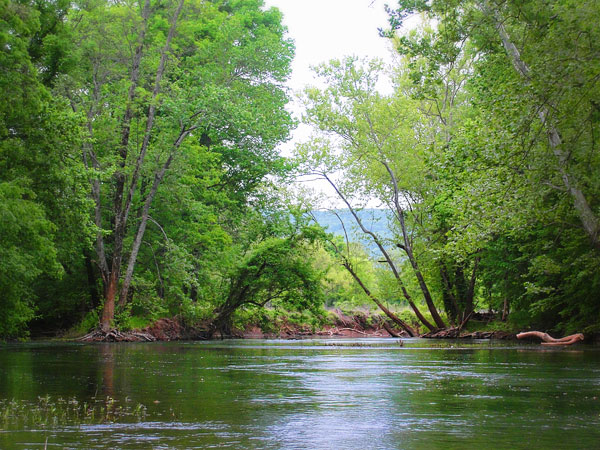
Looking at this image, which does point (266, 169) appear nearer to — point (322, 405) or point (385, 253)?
point (385, 253)

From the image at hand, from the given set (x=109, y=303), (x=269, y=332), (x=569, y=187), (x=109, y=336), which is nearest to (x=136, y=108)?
(x=109, y=303)

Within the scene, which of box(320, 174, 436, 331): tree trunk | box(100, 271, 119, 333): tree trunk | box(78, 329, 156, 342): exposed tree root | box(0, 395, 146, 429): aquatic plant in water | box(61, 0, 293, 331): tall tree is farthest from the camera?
box(320, 174, 436, 331): tree trunk

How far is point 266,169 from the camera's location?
33.7 m

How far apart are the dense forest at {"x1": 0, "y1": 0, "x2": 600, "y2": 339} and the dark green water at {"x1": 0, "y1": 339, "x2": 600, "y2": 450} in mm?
5785

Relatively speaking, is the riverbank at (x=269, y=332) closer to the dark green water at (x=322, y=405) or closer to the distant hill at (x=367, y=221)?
the distant hill at (x=367, y=221)

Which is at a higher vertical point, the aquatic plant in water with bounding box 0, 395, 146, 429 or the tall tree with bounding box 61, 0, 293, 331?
the tall tree with bounding box 61, 0, 293, 331

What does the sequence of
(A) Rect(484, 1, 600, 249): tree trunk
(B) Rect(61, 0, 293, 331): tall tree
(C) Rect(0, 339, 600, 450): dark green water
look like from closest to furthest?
(C) Rect(0, 339, 600, 450): dark green water, (A) Rect(484, 1, 600, 249): tree trunk, (B) Rect(61, 0, 293, 331): tall tree

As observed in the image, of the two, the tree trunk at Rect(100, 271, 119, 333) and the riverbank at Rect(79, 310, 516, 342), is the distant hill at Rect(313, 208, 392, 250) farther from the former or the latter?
the tree trunk at Rect(100, 271, 119, 333)

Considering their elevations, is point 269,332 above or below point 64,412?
above

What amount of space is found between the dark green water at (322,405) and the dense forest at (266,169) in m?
5.79

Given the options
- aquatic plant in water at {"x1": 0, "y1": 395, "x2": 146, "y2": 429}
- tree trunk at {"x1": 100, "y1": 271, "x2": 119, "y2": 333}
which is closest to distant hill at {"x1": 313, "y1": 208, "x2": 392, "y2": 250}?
tree trunk at {"x1": 100, "y1": 271, "x2": 119, "y2": 333}

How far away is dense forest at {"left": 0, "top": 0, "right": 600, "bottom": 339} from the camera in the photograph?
52.1 ft

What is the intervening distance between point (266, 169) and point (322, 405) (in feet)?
90.4

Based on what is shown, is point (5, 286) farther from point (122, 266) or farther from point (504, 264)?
point (504, 264)
